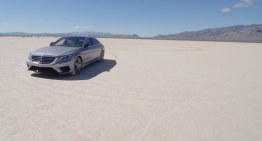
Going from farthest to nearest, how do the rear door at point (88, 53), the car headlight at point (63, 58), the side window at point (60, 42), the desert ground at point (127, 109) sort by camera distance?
the side window at point (60, 42) → the rear door at point (88, 53) → the car headlight at point (63, 58) → the desert ground at point (127, 109)

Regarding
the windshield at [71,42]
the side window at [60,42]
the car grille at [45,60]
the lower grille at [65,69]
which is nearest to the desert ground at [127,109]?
the lower grille at [65,69]

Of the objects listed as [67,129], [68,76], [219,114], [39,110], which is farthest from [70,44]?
[219,114]

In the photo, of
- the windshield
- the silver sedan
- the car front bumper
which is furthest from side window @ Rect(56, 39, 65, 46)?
the car front bumper

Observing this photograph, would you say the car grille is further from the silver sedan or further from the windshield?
the windshield

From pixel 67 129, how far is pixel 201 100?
3332mm

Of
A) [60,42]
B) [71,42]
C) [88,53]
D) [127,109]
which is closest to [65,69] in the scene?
[88,53]

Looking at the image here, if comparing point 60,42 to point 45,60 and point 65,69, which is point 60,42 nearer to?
point 45,60

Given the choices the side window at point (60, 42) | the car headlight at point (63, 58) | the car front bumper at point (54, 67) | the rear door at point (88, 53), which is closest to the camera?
the car front bumper at point (54, 67)

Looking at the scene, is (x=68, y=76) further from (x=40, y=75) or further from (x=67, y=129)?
(x=67, y=129)

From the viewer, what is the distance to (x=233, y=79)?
634 centimetres

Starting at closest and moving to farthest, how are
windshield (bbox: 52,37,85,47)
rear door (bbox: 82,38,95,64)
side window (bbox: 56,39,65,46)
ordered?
rear door (bbox: 82,38,95,64) → windshield (bbox: 52,37,85,47) → side window (bbox: 56,39,65,46)

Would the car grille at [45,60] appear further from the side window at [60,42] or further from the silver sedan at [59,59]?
the side window at [60,42]

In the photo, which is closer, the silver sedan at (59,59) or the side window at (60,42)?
the silver sedan at (59,59)

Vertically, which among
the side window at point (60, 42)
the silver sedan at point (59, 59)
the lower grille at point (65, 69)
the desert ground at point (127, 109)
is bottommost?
the desert ground at point (127, 109)
